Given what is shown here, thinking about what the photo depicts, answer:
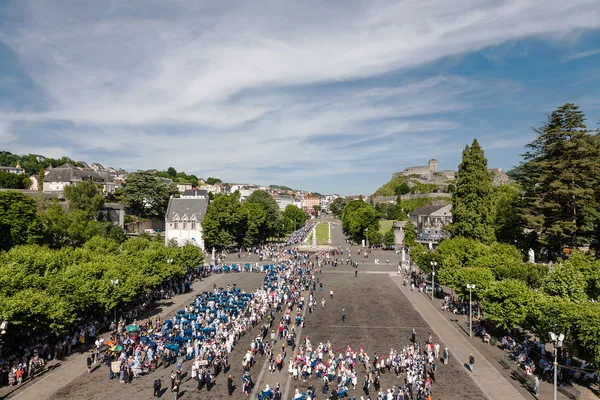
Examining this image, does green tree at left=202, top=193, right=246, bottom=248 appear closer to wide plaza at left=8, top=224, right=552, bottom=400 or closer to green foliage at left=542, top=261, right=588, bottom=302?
wide plaza at left=8, top=224, right=552, bottom=400

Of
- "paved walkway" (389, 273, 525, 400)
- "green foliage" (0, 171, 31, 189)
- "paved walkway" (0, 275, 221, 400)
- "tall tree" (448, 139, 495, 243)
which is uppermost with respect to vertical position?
"green foliage" (0, 171, 31, 189)

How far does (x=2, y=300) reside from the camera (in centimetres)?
2067

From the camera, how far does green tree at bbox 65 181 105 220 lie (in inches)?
2788

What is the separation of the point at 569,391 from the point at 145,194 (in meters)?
97.8

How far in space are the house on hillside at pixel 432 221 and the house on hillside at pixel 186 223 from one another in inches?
1748

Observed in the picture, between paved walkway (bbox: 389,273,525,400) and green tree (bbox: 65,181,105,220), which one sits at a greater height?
green tree (bbox: 65,181,105,220)

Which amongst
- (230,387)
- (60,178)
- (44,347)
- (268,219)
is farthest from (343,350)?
(60,178)

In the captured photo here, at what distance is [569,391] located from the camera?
19.3m

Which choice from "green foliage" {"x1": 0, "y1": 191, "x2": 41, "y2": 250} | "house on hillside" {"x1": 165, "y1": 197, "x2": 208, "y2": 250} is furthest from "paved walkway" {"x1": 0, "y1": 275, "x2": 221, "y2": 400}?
"house on hillside" {"x1": 165, "y1": 197, "x2": 208, "y2": 250}

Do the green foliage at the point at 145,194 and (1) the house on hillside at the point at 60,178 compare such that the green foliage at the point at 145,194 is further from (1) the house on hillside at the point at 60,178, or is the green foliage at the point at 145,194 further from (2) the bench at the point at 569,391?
(2) the bench at the point at 569,391

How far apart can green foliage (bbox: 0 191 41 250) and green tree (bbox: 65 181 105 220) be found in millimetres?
23071

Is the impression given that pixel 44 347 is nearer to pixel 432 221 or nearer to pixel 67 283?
pixel 67 283

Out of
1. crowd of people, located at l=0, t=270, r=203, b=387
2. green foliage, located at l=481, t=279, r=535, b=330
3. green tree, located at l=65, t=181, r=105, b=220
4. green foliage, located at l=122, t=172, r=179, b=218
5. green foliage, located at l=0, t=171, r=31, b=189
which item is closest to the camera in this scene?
crowd of people, located at l=0, t=270, r=203, b=387

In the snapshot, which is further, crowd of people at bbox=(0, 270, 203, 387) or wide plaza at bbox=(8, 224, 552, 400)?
crowd of people at bbox=(0, 270, 203, 387)
